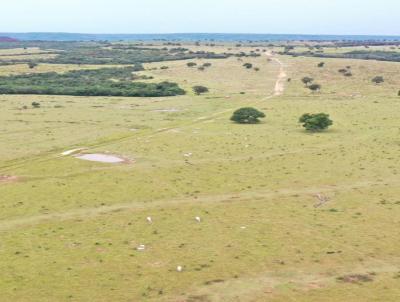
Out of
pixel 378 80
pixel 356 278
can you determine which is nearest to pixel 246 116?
pixel 356 278

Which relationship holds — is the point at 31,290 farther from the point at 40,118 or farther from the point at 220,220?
the point at 40,118

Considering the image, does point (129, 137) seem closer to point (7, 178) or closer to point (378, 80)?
point (7, 178)

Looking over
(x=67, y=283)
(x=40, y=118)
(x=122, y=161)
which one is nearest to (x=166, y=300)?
(x=67, y=283)

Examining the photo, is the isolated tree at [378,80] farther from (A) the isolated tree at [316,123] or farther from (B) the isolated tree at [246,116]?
(A) the isolated tree at [316,123]

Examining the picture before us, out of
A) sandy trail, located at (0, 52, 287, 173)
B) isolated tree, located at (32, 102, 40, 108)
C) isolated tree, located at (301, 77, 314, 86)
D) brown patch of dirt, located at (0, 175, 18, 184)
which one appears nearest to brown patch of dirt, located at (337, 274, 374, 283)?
brown patch of dirt, located at (0, 175, 18, 184)

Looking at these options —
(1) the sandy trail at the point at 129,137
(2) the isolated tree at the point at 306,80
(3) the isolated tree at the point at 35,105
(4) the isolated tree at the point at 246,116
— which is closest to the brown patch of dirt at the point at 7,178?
(1) the sandy trail at the point at 129,137
